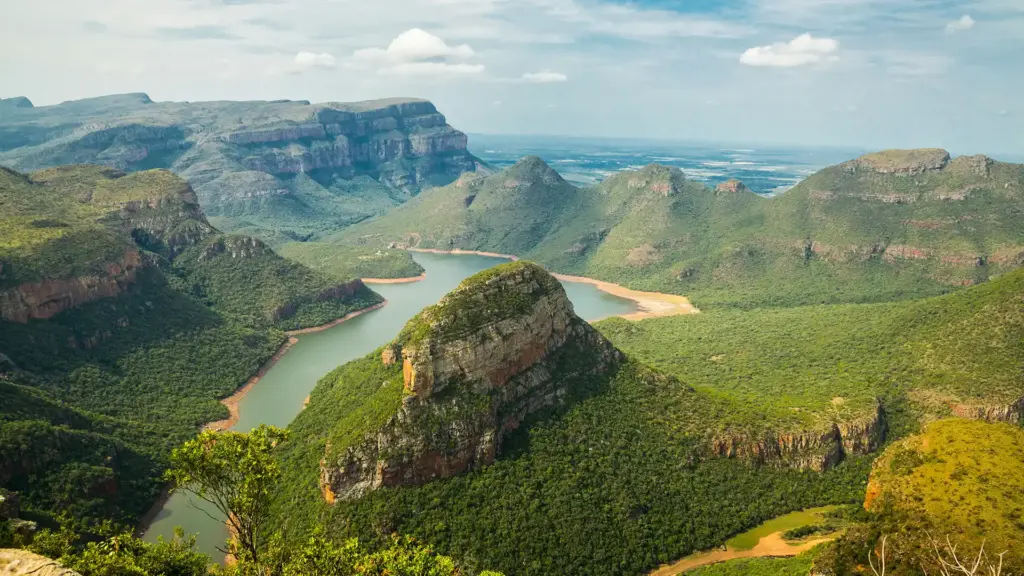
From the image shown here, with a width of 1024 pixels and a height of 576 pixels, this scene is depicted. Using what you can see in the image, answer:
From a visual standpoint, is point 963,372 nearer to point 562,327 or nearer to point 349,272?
point 562,327

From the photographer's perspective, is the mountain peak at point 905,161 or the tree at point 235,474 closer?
the tree at point 235,474

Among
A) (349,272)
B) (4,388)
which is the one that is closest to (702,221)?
(349,272)

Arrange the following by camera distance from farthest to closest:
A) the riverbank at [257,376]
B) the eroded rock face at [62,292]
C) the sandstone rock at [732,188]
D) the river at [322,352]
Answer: the sandstone rock at [732,188]
the riverbank at [257,376]
the eroded rock face at [62,292]
the river at [322,352]

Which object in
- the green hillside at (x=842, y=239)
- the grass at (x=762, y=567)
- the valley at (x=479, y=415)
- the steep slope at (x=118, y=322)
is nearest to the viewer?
A: the valley at (x=479, y=415)

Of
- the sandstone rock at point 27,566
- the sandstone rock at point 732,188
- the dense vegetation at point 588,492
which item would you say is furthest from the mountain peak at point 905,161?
the sandstone rock at point 27,566

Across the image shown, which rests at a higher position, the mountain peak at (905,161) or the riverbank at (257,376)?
the mountain peak at (905,161)

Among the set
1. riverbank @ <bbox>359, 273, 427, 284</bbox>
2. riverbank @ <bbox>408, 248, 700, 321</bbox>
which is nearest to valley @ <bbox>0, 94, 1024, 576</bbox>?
riverbank @ <bbox>408, 248, 700, 321</bbox>

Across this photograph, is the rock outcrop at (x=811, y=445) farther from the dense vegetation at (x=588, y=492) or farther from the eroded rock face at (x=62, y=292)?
the eroded rock face at (x=62, y=292)
